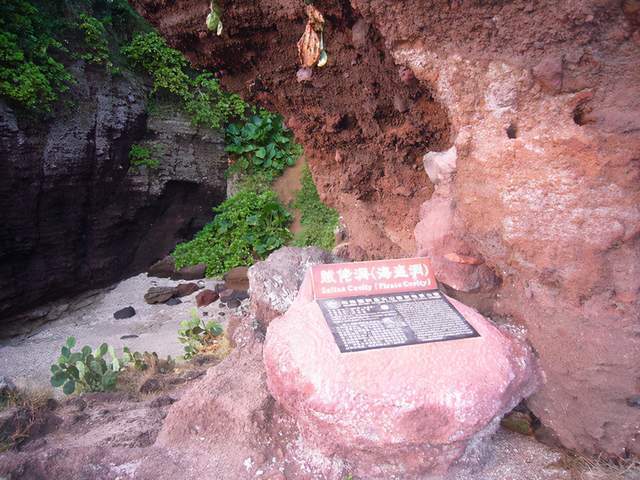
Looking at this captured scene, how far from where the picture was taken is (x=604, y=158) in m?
1.71

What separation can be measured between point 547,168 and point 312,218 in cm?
524

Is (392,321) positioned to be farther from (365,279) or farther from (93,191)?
(93,191)

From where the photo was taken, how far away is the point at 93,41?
18.2 ft

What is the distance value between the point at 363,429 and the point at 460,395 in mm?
380

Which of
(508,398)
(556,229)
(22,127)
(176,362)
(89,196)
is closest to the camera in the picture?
(508,398)

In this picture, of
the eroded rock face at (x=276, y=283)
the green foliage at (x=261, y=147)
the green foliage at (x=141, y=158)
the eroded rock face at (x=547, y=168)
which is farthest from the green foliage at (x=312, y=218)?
the eroded rock face at (x=547, y=168)

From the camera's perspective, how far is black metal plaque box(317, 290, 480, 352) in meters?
1.78

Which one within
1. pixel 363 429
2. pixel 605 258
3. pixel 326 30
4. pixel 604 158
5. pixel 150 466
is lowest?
pixel 150 466

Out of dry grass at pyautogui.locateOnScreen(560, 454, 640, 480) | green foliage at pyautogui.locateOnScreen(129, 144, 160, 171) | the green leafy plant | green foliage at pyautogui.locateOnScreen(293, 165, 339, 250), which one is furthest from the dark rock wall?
dry grass at pyautogui.locateOnScreen(560, 454, 640, 480)

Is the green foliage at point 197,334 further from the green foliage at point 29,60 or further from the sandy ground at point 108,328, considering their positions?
the green foliage at point 29,60

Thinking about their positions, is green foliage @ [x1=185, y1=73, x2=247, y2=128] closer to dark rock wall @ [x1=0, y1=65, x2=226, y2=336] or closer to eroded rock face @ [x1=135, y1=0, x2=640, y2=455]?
dark rock wall @ [x1=0, y1=65, x2=226, y2=336]

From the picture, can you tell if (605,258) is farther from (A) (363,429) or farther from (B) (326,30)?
(B) (326,30)

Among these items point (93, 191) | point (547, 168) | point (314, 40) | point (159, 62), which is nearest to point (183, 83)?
point (159, 62)

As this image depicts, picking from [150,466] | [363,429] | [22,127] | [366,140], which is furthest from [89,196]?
[363,429]
